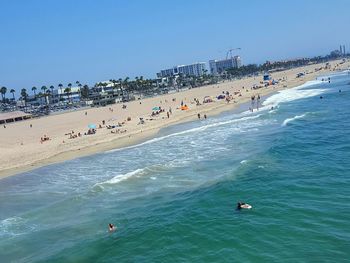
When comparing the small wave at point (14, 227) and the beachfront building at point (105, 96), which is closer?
the small wave at point (14, 227)

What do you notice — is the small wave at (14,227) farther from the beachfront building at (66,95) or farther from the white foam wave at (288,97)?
the beachfront building at (66,95)

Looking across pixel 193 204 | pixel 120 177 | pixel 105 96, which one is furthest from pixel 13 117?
pixel 193 204

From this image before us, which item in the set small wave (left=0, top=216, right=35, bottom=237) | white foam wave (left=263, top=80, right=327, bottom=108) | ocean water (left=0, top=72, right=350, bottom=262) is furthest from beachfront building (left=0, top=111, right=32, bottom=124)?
small wave (left=0, top=216, right=35, bottom=237)

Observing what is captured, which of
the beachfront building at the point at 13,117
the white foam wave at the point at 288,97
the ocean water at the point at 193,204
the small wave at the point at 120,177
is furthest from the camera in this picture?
the beachfront building at the point at 13,117

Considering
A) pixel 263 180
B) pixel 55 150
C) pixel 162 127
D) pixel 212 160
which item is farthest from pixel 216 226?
pixel 162 127

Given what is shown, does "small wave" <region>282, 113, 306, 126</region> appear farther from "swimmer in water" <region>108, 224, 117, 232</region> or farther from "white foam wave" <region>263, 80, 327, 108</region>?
"swimmer in water" <region>108, 224, 117, 232</region>

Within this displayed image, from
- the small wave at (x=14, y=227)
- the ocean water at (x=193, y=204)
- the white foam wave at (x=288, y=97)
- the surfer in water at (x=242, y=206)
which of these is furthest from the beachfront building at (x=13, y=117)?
the surfer in water at (x=242, y=206)

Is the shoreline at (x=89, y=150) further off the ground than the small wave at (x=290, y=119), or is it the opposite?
the shoreline at (x=89, y=150)

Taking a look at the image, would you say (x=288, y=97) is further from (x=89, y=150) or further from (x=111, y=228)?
(x=111, y=228)

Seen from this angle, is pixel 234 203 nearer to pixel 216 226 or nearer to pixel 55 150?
pixel 216 226
